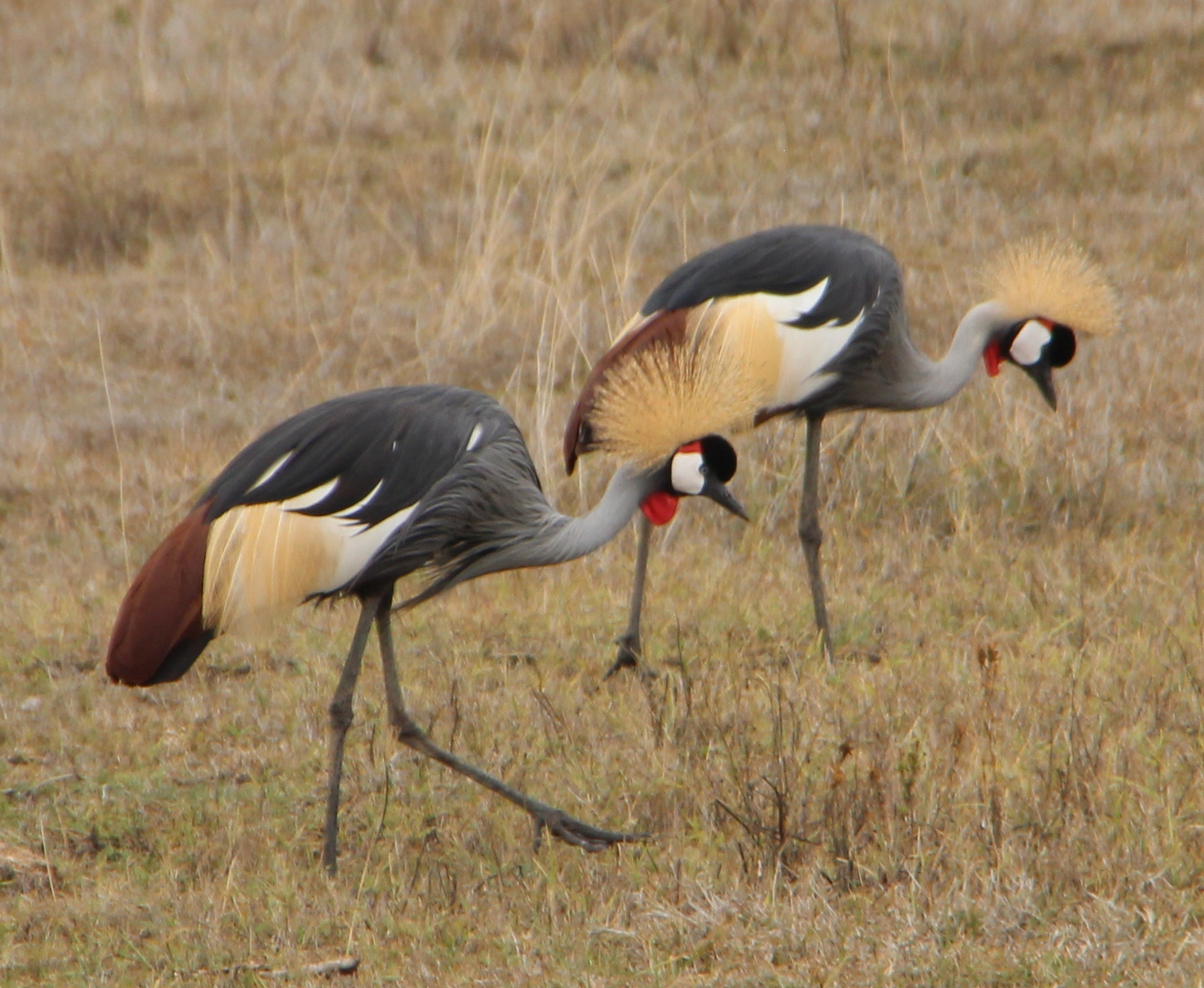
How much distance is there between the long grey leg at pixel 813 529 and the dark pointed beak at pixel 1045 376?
69cm

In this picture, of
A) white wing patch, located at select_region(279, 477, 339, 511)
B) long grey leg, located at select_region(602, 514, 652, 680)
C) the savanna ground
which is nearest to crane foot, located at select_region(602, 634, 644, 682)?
long grey leg, located at select_region(602, 514, 652, 680)

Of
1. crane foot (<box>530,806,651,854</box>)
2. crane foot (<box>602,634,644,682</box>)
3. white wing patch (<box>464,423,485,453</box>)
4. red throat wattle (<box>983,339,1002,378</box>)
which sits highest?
red throat wattle (<box>983,339,1002,378</box>)

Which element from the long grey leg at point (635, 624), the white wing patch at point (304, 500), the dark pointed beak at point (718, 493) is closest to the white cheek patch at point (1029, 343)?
the long grey leg at point (635, 624)

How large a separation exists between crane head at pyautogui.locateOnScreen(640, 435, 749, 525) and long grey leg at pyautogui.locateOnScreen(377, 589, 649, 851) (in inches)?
28.4

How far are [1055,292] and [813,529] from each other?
1.05 meters

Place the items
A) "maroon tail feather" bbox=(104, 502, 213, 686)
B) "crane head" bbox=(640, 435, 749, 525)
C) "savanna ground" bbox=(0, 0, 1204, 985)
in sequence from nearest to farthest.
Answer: "savanna ground" bbox=(0, 0, 1204, 985) < "maroon tail feather" bbox=(104, 502, 213, 686) < "crane head" bbox=(640, 435, 749, 525)

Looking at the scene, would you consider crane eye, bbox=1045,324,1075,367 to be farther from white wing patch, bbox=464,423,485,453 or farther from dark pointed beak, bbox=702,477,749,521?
white wing patch, bbox=464,423,485,453

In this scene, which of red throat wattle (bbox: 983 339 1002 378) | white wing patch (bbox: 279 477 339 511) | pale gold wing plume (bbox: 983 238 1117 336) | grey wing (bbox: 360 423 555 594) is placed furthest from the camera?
red throat wattle (bbox: 983 339 1002 378)

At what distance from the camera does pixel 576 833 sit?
3.48 metres

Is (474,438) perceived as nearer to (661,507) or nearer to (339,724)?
(661,507)

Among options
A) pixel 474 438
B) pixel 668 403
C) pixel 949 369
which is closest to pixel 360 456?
pixel 474 438

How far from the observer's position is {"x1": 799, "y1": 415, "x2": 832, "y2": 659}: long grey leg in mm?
4645

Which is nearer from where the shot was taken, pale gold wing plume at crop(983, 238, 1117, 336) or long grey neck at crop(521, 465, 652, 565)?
long grey neck at crop(521, 465, 652, 565)

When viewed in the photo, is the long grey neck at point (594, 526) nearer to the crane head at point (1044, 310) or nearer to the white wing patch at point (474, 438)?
the white wing patch at point (474, 438)
